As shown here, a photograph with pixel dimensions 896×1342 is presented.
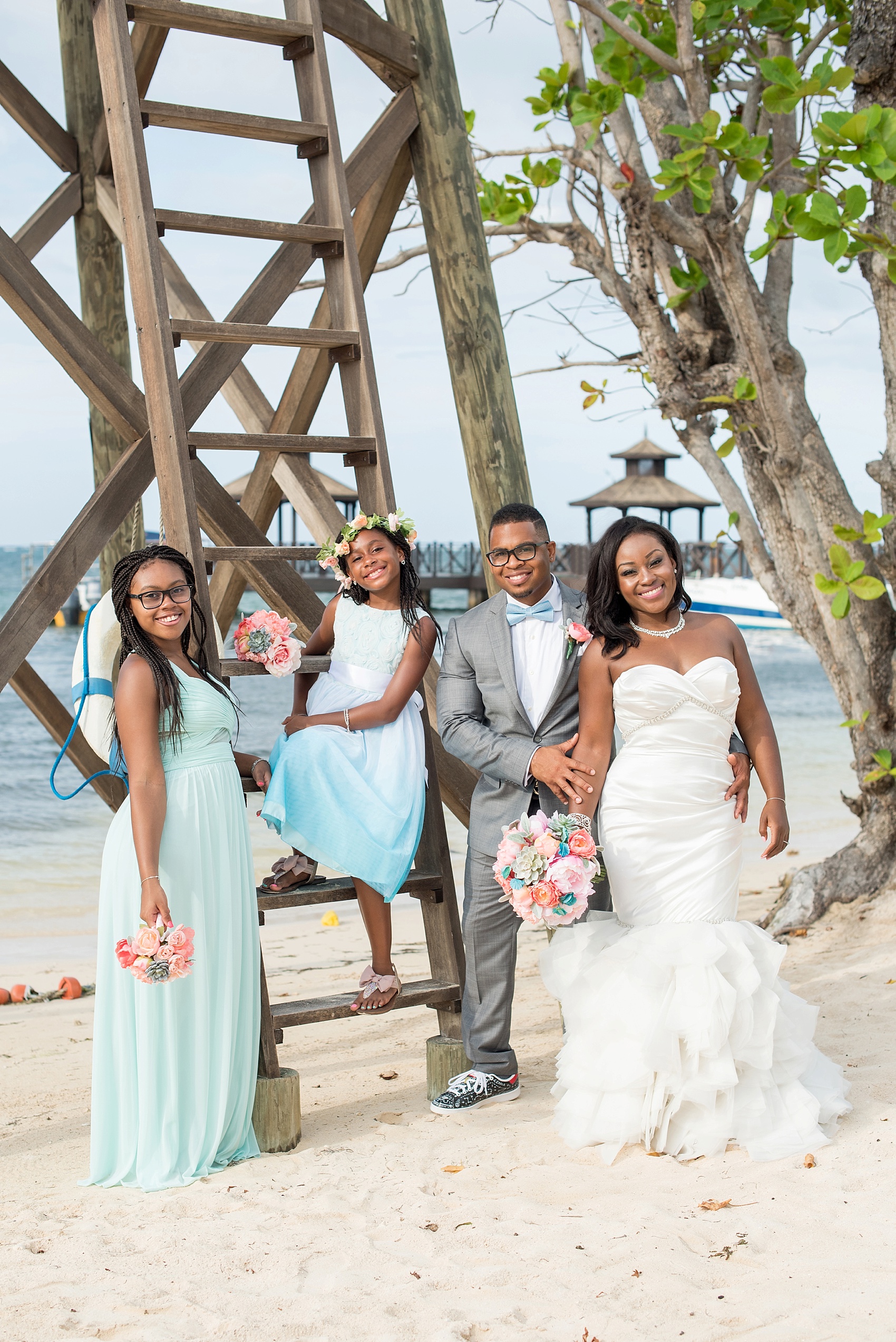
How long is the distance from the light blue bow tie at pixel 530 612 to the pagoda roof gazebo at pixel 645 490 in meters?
33.6

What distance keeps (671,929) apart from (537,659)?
2.92ft

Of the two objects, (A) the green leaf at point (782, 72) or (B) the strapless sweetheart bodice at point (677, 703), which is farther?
(A) the green leaf at point (782, 72)

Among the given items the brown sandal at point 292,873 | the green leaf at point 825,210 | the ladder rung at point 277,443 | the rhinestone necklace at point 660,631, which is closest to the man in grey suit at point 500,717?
the rhinestone necklace at point 660,631

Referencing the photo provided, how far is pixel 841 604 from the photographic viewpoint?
5.11 m

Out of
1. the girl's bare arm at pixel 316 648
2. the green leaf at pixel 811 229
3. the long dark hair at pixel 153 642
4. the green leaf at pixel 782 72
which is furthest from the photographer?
the green leaf at pixel 811 229

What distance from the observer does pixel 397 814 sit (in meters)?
3.62

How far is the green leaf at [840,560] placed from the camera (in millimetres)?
5031

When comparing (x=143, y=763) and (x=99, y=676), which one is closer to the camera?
(x=143, y=763)

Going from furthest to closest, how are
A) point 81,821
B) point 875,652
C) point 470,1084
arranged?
point 81,821, point 875,652, point 470,1084

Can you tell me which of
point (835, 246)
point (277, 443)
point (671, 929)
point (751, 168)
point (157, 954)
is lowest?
point (671, 929)

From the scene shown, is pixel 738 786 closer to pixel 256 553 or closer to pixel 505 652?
pixel 505 652

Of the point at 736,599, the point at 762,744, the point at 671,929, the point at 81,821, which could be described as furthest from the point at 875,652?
the point at 736,599

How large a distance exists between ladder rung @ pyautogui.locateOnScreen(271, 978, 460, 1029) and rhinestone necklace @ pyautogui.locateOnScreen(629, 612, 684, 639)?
1307 millimetres

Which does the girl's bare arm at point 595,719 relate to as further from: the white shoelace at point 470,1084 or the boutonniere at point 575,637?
the white shoelace at point 470,1084
